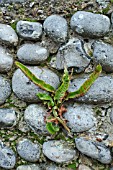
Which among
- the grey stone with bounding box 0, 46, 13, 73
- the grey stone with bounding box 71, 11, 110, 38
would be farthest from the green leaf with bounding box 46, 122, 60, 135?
the grey stone with bounding box 71, 11, 110, 38

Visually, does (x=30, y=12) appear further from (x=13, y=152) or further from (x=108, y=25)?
(x=13, y=152)

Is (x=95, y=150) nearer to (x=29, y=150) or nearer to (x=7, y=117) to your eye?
(x=29, y=150)

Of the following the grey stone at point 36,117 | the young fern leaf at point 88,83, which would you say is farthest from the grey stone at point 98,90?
the grey stone at point 36,117

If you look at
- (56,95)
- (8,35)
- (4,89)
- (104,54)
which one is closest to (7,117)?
(4,89)

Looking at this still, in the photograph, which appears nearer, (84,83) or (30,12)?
(84,83)

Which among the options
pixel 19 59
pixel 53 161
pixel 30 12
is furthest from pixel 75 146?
pixel 30 12

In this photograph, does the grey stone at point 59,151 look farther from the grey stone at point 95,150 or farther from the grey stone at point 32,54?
the grey stone at point 32,54
